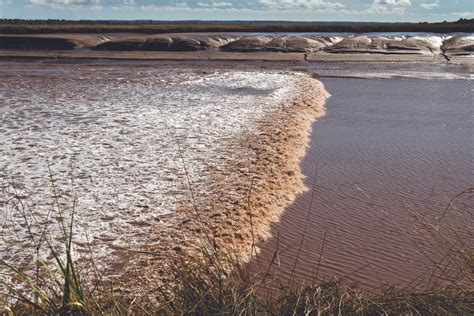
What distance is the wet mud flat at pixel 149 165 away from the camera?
6051 millimetres

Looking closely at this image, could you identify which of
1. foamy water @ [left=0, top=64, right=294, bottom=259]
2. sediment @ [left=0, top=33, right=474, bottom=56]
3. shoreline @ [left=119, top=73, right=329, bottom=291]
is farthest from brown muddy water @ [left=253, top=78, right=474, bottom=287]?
sediment @ [left=0, top=33, right=474, bottom=56]

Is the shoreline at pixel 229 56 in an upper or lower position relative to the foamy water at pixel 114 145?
lower

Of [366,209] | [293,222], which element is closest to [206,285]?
[293,222]

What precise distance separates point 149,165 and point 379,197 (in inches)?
145

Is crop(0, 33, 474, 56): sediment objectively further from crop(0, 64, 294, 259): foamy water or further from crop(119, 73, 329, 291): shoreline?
crop(119, 73, 329, 291): shoreline

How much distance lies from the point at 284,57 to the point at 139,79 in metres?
14.4

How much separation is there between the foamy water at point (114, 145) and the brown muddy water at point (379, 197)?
166cm

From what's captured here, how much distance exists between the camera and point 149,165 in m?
8.74

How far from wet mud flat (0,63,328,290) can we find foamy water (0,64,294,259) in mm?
23

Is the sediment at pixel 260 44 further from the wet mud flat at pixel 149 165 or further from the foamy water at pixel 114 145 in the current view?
the wet mud flat at pixel 149 165

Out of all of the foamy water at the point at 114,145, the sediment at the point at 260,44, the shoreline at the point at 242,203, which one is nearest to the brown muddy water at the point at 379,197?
the shoreline at the point at 242,203

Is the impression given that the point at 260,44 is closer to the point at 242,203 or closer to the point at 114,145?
the point at 114,145

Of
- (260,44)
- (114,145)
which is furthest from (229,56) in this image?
(114,145)

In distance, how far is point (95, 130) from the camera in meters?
11.2
